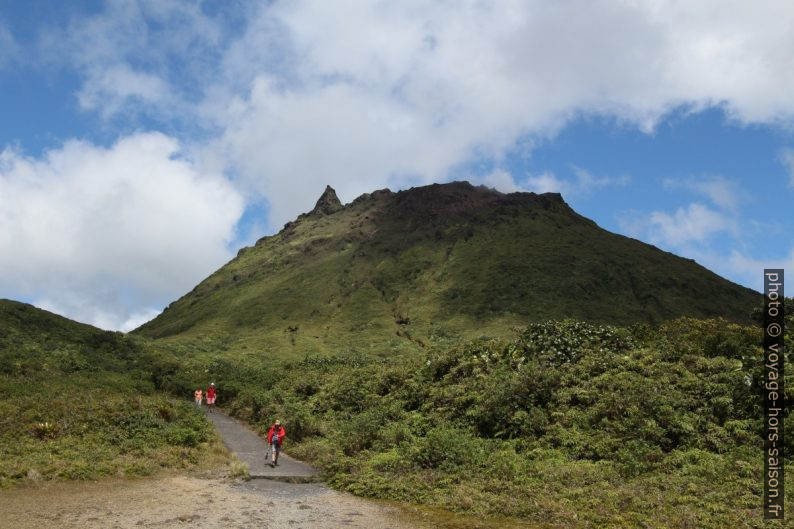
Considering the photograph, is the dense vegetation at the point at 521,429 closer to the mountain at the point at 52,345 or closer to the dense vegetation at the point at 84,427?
the dense vegetation at the point at 84,427

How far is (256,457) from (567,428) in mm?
14403

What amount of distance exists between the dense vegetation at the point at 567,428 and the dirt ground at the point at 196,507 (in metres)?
1.48

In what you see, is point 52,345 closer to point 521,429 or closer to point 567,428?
point 521,429

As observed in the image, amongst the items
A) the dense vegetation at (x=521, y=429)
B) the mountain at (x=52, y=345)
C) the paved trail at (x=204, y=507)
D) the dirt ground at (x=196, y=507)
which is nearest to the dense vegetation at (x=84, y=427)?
the dense vegetation at (x=521, y=429)

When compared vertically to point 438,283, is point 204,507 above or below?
below

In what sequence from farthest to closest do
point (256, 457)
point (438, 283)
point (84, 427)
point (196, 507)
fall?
point (438, 283) → point (84, 427) → point (256, 457) → point (196, 507)

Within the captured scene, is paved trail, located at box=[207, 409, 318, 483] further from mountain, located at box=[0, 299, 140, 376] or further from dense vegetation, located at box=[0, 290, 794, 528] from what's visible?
mountain, located at box=[0, 299, 140, 376]

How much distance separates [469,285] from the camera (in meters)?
125

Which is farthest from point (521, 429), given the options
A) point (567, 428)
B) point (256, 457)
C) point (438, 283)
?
point (438, 283)

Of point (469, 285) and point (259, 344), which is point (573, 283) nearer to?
point (469, 285)

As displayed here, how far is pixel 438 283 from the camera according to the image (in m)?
131

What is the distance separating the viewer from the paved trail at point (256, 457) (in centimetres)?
2239

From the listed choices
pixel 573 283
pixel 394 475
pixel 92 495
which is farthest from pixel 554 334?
pixel 573 283

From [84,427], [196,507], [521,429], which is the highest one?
[521,429]
